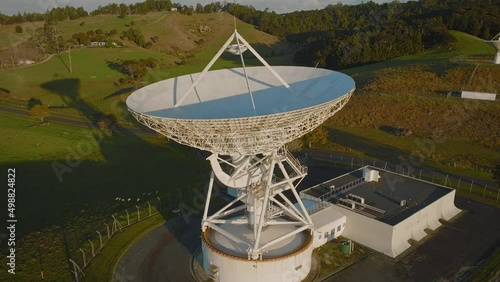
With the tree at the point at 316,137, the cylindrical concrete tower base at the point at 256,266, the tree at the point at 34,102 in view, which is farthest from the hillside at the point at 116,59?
the cylindrical concrete tower base at the point at 256,266

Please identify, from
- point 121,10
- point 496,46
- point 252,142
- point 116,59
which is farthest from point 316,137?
point 121,10

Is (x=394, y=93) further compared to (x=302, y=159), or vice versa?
(x=394, y=93)

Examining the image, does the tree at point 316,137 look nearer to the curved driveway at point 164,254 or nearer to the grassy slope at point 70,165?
the grassy slope at point 70,165

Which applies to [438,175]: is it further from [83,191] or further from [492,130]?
[83,191]

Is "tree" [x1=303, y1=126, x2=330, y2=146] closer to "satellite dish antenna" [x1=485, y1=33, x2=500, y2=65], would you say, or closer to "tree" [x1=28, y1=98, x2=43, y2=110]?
"satellite dish antenna" [x1=485, y1=33, x2=500, y2=65]

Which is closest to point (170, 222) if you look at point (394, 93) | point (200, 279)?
point (200, 279)

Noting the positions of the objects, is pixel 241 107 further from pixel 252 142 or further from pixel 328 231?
pixel 328 231
